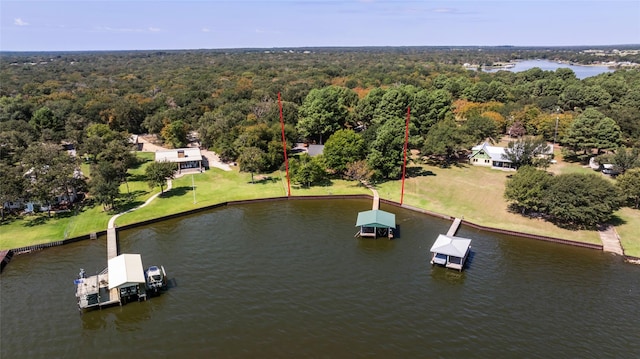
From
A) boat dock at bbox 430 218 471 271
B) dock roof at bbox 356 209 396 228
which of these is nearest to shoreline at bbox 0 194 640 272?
dock roof at bbox 356 209 396 228

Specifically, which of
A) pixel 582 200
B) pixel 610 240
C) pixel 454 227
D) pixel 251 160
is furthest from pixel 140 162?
pixel 610 240

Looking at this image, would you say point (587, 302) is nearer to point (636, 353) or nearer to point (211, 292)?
point (636, 353)

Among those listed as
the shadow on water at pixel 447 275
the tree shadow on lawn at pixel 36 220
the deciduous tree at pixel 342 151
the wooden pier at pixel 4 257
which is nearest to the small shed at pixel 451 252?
the shadow on water at pixel 447 275

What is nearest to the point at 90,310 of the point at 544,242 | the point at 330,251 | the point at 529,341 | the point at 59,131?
the point at 330,251

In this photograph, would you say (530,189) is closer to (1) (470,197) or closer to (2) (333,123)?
(1) (470,197)

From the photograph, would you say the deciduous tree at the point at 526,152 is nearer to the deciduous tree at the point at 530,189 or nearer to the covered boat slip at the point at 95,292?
the deciduous tree at the point at 530,189

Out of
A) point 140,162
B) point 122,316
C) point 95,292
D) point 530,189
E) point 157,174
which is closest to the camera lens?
point 122,316
